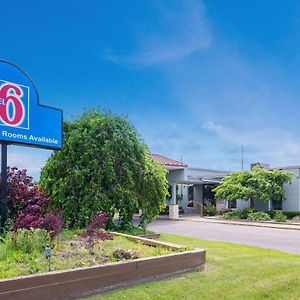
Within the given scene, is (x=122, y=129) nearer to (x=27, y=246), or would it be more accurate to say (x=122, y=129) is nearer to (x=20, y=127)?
(x=20, y=127)

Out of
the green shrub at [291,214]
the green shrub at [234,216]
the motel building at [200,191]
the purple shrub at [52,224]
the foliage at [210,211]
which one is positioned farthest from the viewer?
the foliage at [210,211]

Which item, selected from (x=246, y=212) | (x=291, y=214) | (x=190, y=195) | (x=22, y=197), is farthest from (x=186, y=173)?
(x=22, y=197)

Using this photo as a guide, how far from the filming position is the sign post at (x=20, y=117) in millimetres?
9398

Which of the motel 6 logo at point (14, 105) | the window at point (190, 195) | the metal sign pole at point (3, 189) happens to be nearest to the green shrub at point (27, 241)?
the metal sign pole at point (3, 189)

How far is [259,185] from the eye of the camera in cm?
2931

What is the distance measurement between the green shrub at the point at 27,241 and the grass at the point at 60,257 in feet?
0.28

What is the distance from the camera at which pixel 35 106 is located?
1009 centimetres

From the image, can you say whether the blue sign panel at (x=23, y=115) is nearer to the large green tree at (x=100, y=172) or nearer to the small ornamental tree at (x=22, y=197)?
the small ornamental tree at (x=22, y=197)

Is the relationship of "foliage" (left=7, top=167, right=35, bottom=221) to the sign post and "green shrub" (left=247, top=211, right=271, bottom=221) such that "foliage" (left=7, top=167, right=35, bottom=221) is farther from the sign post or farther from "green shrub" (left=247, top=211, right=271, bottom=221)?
"green shrub" (left=247, top=211, right=271, bottom=221)

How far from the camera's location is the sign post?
940 cm

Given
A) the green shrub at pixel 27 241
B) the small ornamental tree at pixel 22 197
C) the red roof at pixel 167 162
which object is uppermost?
the red roof at pixel 167 162

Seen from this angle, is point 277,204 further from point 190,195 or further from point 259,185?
point 190,195

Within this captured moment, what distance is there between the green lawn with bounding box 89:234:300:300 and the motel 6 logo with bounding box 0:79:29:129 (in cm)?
503

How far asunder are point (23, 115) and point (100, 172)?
4463mm
